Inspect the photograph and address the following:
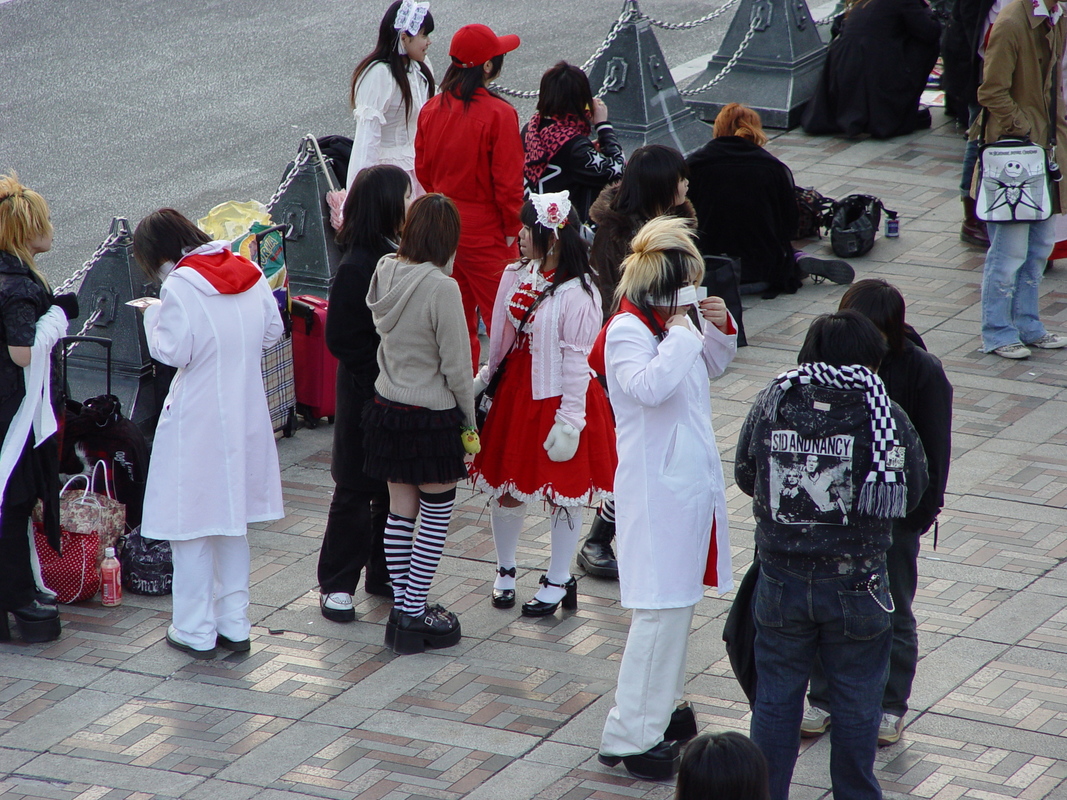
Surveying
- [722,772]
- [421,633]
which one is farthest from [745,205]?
[722,772]

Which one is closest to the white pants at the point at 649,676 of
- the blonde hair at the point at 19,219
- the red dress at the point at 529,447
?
the red dress at the point at 529,447

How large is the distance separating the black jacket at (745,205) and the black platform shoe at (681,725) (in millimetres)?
4525

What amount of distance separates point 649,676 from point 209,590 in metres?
1.89

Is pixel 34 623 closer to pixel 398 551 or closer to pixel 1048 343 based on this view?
pixel 398 551

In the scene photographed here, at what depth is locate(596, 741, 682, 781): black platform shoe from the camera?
491 centimetres

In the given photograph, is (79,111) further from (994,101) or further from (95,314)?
(994,101)

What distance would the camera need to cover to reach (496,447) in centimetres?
588

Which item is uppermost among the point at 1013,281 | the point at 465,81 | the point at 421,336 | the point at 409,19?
the point at 409,19

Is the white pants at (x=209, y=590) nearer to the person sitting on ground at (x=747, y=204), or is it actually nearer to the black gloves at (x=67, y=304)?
the black gloves at (x=67, y=304)

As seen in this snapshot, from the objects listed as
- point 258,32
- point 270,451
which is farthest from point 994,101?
point 258,32

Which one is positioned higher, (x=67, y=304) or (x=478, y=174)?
(x=478, y=174)

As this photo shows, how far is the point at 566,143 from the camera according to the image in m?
8.50

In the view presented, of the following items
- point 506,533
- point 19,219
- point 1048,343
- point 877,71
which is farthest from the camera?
point 877,71

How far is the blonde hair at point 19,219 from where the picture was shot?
221 inches
